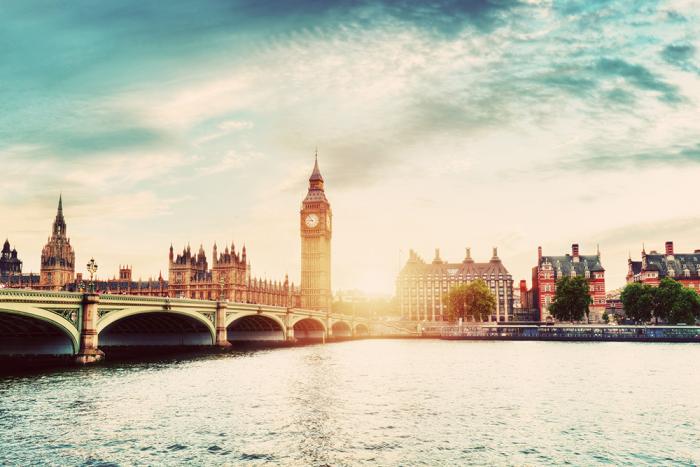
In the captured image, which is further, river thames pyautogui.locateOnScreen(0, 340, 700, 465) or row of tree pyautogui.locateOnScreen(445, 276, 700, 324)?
row of tree pyautogui.locateOnScreen(445, 276, 700, 324)

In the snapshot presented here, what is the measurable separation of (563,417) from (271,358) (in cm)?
4252

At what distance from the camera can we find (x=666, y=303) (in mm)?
126312

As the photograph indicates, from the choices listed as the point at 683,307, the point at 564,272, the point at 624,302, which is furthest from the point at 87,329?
the point at 564,272

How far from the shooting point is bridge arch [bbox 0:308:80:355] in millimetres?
48938

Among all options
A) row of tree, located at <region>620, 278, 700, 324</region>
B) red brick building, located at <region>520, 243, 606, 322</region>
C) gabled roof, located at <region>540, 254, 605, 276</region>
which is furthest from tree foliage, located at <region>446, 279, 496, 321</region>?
row of tree, located at <region>620, 278, 700, 324</region>

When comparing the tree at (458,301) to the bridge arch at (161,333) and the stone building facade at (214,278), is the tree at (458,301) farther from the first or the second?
the bridge arch at (161,333)

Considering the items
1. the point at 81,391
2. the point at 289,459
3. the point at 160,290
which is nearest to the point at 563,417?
the point at 289,459

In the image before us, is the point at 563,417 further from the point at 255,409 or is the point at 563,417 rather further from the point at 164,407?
the point at 164,407

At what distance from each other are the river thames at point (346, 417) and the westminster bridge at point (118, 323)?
4.07 meters

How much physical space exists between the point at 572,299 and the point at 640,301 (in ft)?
47.9

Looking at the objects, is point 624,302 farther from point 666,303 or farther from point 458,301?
point 458,301

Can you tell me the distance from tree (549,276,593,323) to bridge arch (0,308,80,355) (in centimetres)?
11228

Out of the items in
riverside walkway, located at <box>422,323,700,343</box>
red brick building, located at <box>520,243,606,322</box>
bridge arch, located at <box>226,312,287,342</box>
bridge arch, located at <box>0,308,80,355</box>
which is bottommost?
riverside walkway, located at <box>422,323,700,343</box>

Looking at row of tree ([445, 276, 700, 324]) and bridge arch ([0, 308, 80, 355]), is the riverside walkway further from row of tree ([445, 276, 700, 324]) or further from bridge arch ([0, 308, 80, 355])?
bridge arch ([0, 308, 80, 355])
